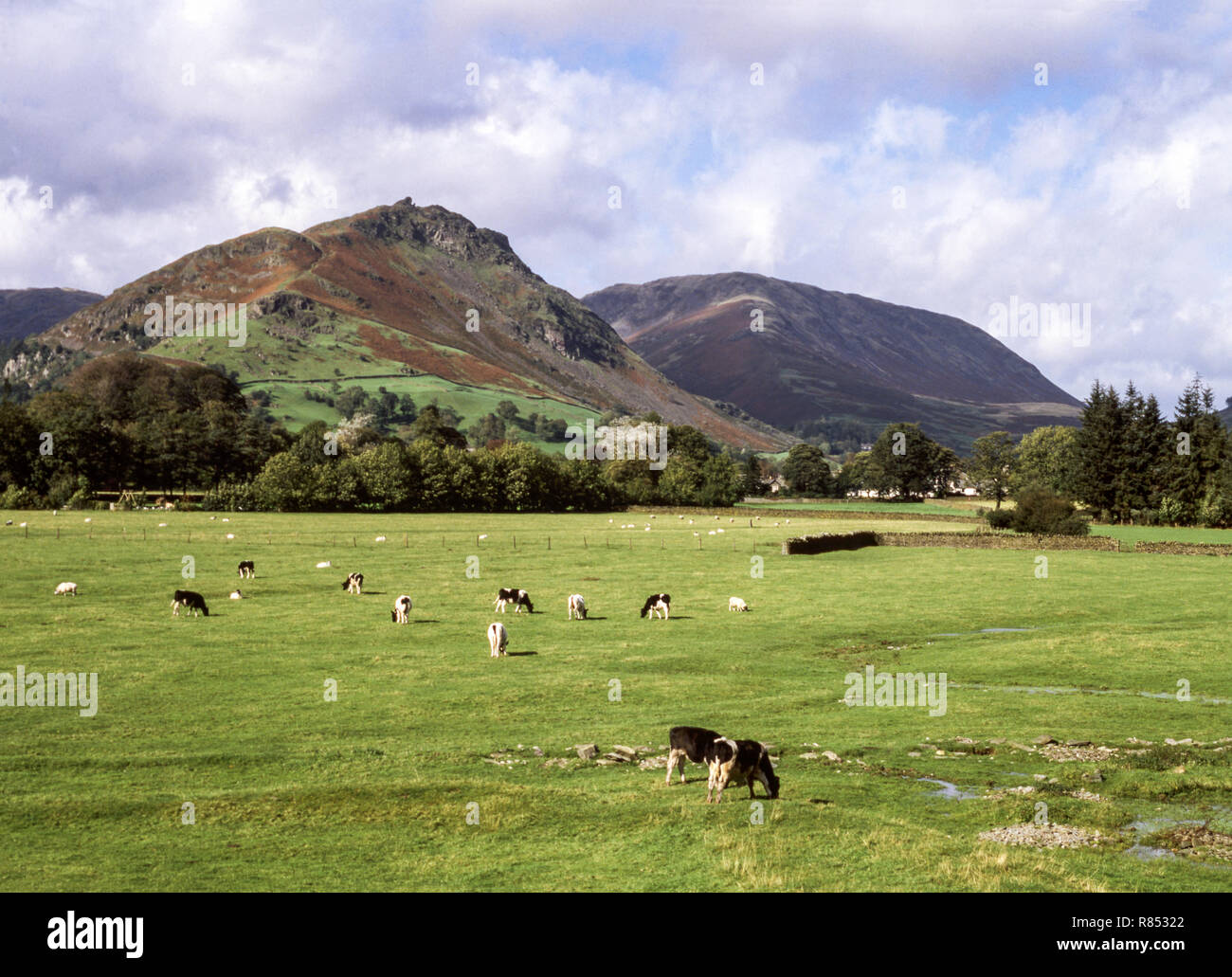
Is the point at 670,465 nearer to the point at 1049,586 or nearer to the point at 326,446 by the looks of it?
the point at 326,446

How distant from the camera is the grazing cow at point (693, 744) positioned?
20547 millimetres

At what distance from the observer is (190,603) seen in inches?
1738

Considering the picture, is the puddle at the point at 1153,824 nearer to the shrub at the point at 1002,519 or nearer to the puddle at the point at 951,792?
the puddle at the point at 951,792

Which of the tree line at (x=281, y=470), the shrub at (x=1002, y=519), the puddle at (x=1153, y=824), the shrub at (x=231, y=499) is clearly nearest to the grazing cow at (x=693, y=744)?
the puddle at (x=1153, y=824)

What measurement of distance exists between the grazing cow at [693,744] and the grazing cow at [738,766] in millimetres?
273

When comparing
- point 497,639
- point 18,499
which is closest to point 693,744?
point 497,639

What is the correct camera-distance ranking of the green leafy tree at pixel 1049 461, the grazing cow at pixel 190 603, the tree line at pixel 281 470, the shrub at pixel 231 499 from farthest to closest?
1. the green leafy tree at pixel 1049 461
2. the tree line at pixel 281 470
3. the shrub at pixel 231 499
4. the grazing cow at pixel 190 603

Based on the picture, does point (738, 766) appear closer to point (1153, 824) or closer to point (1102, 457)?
point (1153, 824)

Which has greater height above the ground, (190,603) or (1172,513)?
(1172,513)

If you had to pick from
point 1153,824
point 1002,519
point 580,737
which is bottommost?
point 1153,824

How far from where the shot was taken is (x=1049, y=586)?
202 ft

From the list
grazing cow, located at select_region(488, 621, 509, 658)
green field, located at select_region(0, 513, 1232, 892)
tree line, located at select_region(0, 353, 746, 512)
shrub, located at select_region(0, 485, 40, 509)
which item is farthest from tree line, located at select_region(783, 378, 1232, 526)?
shrub, located at select_region(0, 485, 40, 509)

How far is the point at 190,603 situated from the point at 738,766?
32.6 m
